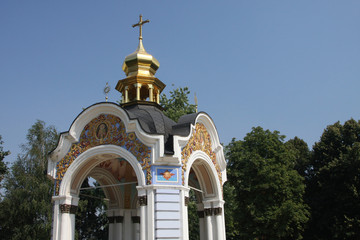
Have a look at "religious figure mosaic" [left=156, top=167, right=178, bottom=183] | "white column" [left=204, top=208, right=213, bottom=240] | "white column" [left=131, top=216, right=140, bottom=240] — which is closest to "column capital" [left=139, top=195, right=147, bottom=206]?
"religious figure mosaic" [left=156, top=167, right=178, bottom=183]

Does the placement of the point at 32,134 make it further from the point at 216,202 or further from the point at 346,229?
the point at 346,229

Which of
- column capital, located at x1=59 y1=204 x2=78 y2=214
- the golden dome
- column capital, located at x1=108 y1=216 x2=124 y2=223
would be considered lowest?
column capital, located at x1=108 y1=216 x2=124 y2=223

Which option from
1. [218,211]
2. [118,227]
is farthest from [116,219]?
[218,211]

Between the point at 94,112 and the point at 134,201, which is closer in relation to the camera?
the point at 94,112

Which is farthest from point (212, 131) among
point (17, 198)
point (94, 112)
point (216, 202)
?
point (17, 198)

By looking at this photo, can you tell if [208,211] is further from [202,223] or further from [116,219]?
[116,219]

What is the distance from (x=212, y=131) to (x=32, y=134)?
50.4 ft

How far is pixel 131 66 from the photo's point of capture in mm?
16281

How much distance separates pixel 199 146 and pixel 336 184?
52.8ft

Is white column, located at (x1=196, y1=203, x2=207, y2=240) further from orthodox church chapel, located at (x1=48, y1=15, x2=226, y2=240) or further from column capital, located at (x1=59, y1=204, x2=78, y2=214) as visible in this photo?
column capital, located at (x1=59, y1=204, x2=78, y2=214)

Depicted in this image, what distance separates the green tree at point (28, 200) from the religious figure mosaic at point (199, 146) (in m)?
12.9

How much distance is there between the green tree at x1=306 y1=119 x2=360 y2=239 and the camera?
24141mm

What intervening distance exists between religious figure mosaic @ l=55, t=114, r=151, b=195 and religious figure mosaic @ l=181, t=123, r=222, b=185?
1.22 m

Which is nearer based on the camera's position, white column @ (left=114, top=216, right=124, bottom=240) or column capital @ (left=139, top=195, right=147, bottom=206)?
column capital @ (left=139, top=195, right=147, bottom=206)
